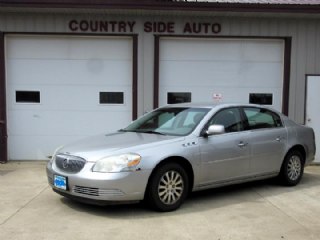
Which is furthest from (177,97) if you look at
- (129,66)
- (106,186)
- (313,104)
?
(106,186)

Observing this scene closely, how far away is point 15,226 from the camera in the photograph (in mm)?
5445

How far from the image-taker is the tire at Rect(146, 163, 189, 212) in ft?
19.2

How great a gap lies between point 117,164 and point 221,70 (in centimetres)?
578

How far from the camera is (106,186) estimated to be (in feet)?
18.2

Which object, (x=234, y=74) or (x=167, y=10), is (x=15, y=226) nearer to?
(x=167, y=10)

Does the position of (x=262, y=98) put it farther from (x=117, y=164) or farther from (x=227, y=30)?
(x=117, y=164)

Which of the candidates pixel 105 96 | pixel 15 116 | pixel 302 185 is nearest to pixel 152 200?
pixel 302 185

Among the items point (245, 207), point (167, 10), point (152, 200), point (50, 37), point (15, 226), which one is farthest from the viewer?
point (50, 37)

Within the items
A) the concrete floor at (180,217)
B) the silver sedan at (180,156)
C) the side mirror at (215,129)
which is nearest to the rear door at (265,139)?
the silver sedan at (180,156)

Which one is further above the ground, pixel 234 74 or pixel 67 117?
pixel 234 74

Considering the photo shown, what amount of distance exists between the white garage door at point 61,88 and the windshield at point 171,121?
3.27 meters

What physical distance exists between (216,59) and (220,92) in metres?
0.82

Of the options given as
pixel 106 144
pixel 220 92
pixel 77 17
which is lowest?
pixel 106 144

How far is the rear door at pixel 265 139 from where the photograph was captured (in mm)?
7133
